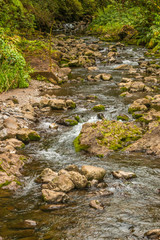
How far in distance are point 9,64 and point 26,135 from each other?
3.38 metres

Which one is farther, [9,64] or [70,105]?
[9,64]

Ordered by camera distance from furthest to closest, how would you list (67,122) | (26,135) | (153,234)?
1. (67,122)
2. (26,135)
3. (153,234)

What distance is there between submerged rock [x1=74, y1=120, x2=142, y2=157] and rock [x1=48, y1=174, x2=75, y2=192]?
1516 millimetres

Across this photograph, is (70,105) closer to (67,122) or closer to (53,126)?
(67,122)

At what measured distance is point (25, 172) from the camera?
486cm

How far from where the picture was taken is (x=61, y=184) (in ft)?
13.2

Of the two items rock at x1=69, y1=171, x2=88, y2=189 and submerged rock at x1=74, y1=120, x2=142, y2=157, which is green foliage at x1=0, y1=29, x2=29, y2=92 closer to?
submerged rock at x1=74, y1=120, x2=142, y2=157

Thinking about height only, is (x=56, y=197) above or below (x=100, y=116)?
above

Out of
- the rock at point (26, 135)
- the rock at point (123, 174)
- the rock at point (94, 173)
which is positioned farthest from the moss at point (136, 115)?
the rock at point (94, 173)

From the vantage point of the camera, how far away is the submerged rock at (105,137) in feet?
18.9

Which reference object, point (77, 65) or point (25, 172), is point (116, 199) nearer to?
point (25, 172)

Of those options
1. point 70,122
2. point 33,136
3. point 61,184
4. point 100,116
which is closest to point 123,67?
point 100,116

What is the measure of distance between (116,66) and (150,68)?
84.8 inches

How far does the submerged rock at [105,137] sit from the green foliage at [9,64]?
357 centimetres
